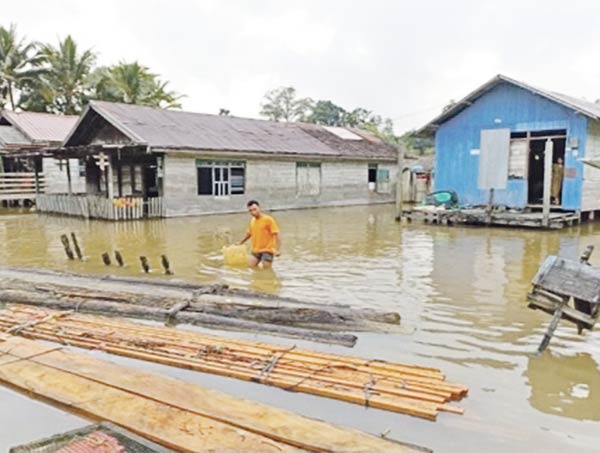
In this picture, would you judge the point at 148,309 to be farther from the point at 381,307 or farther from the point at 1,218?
the point at 1,218

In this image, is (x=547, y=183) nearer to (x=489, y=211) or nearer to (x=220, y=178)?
(x=489, y=211)

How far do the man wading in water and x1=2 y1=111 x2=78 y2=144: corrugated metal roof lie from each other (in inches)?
755

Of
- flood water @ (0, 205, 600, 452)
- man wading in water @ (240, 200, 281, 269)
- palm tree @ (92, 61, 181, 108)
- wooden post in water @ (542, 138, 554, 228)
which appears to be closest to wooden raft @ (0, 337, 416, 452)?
flood water @ (0, 205, 600, 452)

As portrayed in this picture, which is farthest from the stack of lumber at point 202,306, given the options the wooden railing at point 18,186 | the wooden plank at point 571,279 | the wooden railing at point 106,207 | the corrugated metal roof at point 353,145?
the corrugated metal roof at point 353,145

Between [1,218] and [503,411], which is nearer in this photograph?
[503,411]

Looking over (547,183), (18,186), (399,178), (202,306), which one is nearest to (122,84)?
(18,186)

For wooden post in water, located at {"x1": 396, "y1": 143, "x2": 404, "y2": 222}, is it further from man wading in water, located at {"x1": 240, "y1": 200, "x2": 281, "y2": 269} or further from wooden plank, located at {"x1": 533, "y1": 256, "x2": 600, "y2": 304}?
wooden plank, located at {"x1": 533, "y1": 256, "x2": 600, "y2": 304}

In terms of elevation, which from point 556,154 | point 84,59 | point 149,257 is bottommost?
point 149,257

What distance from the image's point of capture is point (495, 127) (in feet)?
56.2

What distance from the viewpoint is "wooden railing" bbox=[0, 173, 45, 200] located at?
23156 mm

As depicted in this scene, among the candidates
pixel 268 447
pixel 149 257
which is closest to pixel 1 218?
pixel 149 257

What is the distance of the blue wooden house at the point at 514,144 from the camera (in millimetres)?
15803

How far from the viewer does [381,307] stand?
708 centimetres

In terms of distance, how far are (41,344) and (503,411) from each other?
4286 mm
